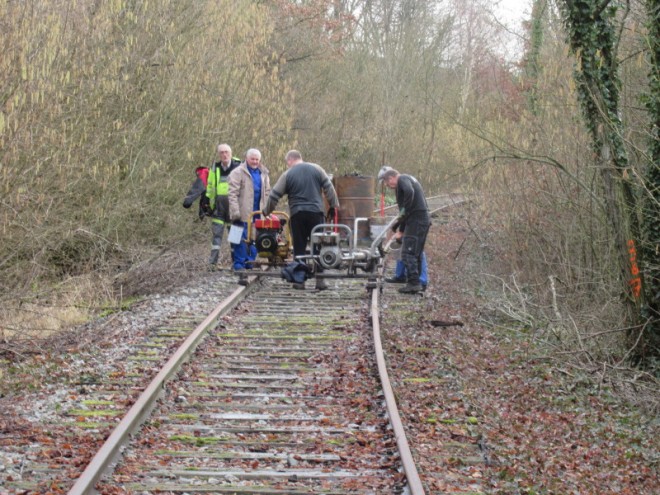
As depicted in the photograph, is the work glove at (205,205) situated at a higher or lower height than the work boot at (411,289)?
higher

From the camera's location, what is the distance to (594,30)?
9.41 metres

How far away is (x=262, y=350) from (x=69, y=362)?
202 cm

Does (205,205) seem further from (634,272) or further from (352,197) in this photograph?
(634,272)

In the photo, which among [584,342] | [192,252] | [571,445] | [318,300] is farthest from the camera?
[192,252]

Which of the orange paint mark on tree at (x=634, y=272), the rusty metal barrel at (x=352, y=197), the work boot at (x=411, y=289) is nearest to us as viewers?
the orange paint mark on tree at (x=634, y=272)

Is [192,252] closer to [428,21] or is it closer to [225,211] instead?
[225,211]

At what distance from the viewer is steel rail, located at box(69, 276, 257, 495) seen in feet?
16.8

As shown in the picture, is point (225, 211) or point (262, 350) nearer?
point (262, 350)

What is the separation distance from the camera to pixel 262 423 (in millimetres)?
6766

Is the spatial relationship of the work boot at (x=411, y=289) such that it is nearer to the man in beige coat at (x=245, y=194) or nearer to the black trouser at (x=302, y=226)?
the black trouser at (x=302, y=226)

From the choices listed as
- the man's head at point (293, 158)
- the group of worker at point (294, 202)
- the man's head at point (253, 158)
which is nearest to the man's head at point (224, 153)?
the group of worker at point (294, 202)

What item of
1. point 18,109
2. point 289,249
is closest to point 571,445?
point 18,109

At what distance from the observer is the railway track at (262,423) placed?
5.45m

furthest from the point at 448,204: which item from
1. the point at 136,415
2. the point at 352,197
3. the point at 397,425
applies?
the point at 136,415
